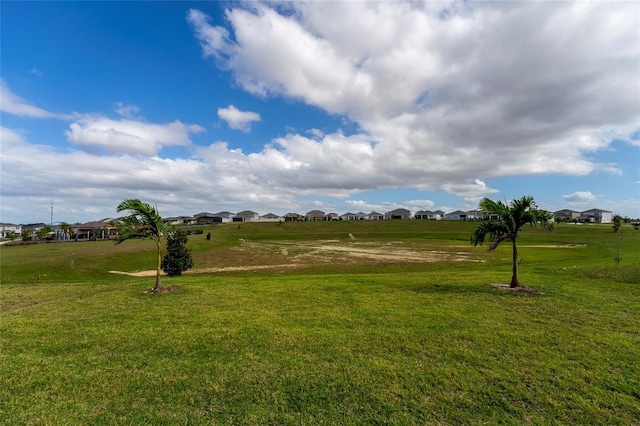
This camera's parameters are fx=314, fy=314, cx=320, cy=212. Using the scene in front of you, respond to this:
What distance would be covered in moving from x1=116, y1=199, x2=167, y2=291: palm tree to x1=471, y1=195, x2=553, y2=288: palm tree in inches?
632

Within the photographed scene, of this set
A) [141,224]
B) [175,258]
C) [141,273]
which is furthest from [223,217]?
[141,224]

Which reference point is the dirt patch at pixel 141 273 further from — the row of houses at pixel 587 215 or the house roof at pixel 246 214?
the row of houses at pixel 587 215

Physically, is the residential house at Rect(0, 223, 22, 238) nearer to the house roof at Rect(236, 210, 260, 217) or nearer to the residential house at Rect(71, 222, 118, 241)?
the residential house at Rect(71, 222, 118, 241)

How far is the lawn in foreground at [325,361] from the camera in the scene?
560 centimetres

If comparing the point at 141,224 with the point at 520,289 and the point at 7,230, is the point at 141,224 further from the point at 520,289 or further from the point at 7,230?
the point at 7,230

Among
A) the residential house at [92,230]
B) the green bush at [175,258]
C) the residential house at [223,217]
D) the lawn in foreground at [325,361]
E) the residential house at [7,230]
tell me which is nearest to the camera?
the lawn in foreground at [325,361]

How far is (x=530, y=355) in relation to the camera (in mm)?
7594

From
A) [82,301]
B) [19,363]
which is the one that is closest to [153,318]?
[19,363]

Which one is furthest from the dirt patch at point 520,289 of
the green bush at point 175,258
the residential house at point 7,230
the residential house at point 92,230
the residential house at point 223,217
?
the residential house at point 223,217

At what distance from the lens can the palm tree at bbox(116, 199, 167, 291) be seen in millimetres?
15055

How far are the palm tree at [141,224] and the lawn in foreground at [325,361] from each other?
3244mm

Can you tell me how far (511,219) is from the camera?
15062 millimetres

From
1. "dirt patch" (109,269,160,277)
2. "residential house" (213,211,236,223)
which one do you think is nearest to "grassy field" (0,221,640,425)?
"dirt patch" (109,269,160,277)

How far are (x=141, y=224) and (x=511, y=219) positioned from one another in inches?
711
